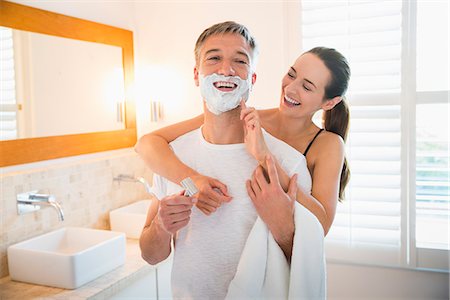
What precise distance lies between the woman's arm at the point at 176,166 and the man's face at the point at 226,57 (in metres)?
0.24

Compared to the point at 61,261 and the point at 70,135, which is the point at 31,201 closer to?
the point at 61,261

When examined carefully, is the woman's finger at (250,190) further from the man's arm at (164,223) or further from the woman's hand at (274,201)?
the man's arm at (164,223)

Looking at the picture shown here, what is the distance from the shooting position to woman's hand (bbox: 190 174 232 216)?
1.05 m

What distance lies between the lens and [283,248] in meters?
1.07

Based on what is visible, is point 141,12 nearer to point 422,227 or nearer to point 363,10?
point 363,10

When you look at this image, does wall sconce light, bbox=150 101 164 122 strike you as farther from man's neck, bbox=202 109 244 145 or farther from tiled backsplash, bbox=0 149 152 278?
man's neck, bbox=202 109 244 145

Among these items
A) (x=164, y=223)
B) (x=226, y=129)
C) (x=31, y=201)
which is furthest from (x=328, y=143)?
(x=31, y=201)

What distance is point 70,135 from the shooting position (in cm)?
233

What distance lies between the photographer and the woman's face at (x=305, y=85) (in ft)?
4.09

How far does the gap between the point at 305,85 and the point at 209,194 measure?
46 cm

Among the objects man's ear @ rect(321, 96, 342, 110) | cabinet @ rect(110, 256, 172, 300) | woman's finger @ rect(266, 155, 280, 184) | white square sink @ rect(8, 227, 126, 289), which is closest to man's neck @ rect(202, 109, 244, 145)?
woman's finger @ rect(266, 155, 280, 184)

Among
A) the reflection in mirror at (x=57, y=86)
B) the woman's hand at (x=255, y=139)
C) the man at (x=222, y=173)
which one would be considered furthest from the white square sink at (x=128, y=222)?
the woman's hand at (x=255, y=139)

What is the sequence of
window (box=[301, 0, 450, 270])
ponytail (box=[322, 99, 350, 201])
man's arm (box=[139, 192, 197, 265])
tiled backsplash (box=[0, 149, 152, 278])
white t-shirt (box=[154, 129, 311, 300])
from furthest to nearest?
window (box=[301, 0, 450, 270])
tiled backsplash (box=[0, 149, 152, 278])
ponytail (box=[322, 99, 350, 201])
white t-shirt (box=[154, 129, 311, 300])
man's arm (box=[139, 192, 197, 265])

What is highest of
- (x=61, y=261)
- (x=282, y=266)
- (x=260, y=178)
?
(x=260, y=178)
